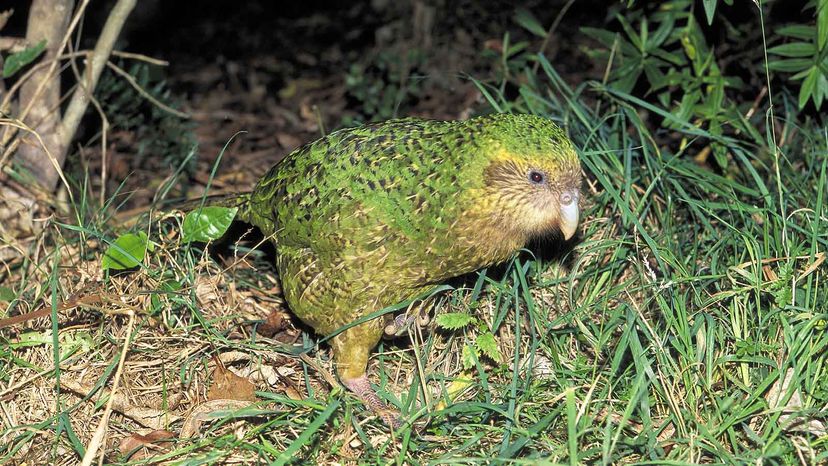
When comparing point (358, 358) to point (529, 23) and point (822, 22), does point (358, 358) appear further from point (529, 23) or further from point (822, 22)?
point (822, 22)

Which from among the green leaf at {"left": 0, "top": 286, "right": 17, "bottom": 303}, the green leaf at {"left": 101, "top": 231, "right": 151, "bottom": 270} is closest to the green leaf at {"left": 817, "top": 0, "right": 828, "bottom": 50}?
the green leaf at {"left": 101, "top": 231, "right": 151, "bottom": 270}

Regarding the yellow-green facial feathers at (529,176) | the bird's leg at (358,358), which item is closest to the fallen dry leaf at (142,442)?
the bird's leg at (358,358)

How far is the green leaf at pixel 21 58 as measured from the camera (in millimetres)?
4617

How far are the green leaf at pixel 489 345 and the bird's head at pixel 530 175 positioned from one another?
505 millimetres

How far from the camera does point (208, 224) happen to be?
4.27 metres

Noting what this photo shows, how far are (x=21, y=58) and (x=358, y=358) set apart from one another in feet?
7.59

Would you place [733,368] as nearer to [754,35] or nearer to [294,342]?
[294,342]

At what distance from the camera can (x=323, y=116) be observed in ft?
21.1

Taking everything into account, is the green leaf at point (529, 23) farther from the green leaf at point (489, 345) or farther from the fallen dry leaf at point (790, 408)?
the fallen dry leaf at point (790, 408)

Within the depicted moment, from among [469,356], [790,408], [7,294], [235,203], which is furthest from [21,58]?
[790,408]

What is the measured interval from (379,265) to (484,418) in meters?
0.72

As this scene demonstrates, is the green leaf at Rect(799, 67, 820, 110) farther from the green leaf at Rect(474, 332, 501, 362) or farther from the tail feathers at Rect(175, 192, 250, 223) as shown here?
the tail feathers at Rect(175, 192, 250, 223)

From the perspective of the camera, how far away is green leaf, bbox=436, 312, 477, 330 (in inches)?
150

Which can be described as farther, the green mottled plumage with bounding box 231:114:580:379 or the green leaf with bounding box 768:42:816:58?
the green leaf with bounding box 768:42:816:58
